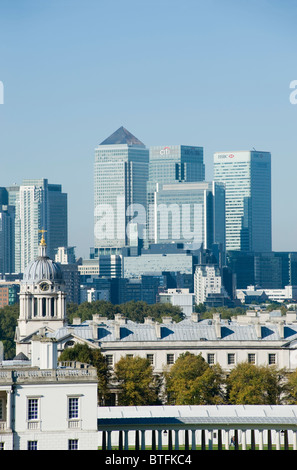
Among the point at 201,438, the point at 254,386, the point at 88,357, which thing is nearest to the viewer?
the point at 201,438

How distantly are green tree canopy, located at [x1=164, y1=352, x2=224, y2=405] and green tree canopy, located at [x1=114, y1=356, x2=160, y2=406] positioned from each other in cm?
113

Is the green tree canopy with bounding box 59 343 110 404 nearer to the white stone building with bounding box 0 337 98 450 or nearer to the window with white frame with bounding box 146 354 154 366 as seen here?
the window with white frame with bounding box 146 354 154 366

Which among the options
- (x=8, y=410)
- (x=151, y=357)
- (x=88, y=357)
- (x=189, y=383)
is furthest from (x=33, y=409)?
(x=151, y=357)

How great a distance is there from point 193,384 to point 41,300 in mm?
43447

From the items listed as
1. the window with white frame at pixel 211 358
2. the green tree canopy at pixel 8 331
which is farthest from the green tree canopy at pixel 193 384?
the green tree canopy at pixel 8 331

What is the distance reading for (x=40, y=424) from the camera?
67438mm

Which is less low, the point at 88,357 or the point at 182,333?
the point at 182,333

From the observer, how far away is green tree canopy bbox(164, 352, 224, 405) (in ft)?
343

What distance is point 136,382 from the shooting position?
110 metres

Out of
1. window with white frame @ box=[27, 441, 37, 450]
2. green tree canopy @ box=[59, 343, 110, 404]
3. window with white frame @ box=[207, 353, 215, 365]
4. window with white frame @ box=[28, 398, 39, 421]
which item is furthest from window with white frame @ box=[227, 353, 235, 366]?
window with white frame @ box=[27, 441, 37, 450]

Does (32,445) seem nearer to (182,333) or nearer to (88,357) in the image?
(88,357)

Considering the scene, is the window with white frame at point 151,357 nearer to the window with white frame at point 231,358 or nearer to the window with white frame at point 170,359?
the window with white frame at point 170,359
